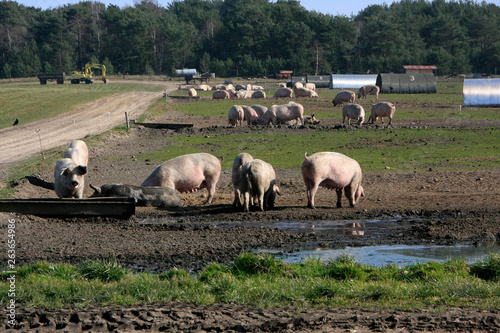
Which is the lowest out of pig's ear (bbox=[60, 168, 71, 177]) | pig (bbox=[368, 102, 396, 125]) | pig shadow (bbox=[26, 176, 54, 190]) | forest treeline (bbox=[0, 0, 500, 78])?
pig shadow (bbox=[26, 176, 54, 190])

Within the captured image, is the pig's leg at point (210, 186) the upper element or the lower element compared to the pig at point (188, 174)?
lower

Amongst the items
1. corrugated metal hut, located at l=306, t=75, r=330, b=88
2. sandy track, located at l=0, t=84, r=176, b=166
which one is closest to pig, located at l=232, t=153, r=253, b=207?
sandy track, located at l=0, t=84, r=176, b=166

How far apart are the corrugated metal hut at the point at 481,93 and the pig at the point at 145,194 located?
114 feet

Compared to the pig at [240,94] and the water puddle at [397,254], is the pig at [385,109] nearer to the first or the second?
the water puddle at [397,254]

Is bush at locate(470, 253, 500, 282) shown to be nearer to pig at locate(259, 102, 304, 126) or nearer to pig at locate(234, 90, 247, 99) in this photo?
pig at locate(259, 102, 304, 126)

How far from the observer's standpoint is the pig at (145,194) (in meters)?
14.4

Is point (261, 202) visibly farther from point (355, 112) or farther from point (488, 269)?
point (355, 112)

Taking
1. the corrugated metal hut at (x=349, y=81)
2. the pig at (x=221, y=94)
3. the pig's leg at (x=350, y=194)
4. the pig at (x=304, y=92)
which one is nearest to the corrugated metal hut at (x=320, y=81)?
the corrugated metal hut at (x=349, y=81)

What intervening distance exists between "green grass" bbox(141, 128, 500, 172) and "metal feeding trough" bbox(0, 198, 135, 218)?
300 inches

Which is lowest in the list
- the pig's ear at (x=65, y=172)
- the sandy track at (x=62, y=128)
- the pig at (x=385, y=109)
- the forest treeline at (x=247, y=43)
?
the sandy track at (x=62, y=128)

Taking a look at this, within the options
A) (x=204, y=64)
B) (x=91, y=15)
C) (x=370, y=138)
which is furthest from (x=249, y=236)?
(x=91, y=15)

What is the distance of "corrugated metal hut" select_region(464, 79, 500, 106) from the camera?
4578 cm

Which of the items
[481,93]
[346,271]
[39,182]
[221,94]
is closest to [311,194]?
[346,271]

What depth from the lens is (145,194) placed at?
575 inches
